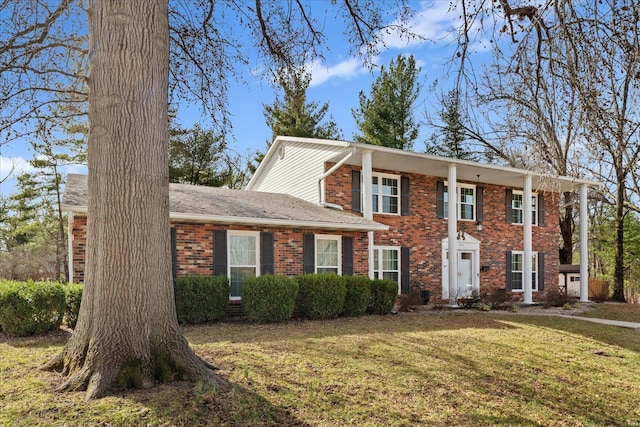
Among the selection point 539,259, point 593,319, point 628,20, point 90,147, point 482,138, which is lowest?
point 593,319

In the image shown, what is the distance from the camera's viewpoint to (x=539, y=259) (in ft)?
67.1

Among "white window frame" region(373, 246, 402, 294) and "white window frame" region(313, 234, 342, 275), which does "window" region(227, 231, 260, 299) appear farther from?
"white window frame" region(373, 246, 402, 294)

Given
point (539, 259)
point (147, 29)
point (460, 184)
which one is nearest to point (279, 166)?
point (460, 184)

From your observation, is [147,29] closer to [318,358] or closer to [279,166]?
[318,358]

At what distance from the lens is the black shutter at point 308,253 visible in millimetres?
13602

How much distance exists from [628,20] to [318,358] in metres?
5.44

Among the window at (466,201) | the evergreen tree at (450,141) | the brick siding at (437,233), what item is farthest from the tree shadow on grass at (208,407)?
the evergreen tree at (450,141)

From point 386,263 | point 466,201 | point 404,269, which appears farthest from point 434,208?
point 386,263

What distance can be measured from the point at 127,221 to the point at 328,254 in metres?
9.40

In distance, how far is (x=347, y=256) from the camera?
47.0 feet

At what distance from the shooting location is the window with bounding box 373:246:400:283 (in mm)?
16312

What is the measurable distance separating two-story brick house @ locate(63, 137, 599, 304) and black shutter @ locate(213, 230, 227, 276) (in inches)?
1.0

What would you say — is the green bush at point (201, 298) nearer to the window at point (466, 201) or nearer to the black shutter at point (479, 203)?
the window at point (466, 201)

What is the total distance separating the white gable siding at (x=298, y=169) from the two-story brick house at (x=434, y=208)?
3 centimetres
